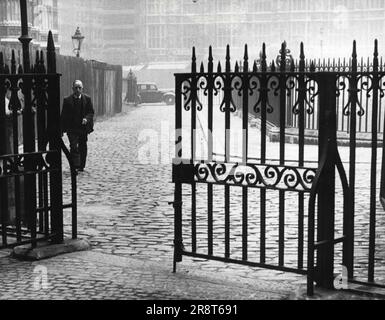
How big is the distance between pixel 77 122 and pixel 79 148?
1.56ft

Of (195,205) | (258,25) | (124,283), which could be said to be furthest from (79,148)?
(258,25)

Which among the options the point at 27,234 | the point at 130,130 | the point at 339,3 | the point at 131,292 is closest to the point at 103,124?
the point at 130,130

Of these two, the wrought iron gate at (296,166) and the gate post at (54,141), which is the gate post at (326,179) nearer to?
the wrought iron gate at (296,166)

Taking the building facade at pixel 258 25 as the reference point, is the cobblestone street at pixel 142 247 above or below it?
below

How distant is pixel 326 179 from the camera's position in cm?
610

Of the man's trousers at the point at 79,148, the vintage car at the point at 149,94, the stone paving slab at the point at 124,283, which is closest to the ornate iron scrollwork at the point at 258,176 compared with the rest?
the stone paving slab at the point at 124,283

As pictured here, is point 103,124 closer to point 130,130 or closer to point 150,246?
point 130,130

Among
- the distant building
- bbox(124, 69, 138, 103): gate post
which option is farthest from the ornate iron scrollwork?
the distant building

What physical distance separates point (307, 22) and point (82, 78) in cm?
5545

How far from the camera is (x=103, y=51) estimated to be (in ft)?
292

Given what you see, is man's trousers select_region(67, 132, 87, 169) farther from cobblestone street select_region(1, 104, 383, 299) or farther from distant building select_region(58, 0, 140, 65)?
distant building select_region(58, 0, 140, 65)

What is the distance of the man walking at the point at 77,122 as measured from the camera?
14.6 meters

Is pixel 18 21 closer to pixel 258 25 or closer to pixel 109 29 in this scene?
pixel 258 25

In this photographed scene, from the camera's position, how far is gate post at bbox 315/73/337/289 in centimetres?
607
